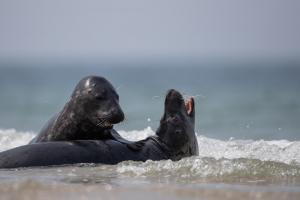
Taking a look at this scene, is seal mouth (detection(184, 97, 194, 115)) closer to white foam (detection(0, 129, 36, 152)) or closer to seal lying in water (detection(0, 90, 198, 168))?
seal lying in water (detection(0, 90, 198, 168))

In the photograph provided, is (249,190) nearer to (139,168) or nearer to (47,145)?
(139,168)

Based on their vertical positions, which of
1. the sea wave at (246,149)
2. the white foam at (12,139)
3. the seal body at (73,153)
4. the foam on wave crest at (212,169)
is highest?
the white foam at (12,139)

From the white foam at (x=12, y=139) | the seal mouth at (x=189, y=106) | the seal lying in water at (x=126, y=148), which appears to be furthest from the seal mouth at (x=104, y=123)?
the white foam at (x=12, y=139)

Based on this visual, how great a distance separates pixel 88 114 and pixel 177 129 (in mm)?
1112

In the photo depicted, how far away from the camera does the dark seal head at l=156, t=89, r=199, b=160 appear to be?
13.1m

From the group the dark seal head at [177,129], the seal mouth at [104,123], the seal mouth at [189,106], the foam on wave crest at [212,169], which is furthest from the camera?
the seal mouth at [189,106]

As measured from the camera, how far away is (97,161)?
12.3 m

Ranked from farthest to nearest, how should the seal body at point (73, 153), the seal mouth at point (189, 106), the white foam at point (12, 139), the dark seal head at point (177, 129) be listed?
the white foam at point (12, 139) → the seal mouth at point (189, 106) → the dark seal head at point (177, 129) → the seal body at point (73, 153)

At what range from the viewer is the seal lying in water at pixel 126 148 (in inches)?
475

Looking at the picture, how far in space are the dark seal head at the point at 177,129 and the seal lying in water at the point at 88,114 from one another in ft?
2.12

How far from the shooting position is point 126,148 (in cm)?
1257

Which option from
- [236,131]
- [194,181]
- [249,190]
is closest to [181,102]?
[194,181]

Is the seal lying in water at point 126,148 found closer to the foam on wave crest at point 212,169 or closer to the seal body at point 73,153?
the seal body at point 73,153

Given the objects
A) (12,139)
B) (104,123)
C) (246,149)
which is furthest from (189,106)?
(12,139)
